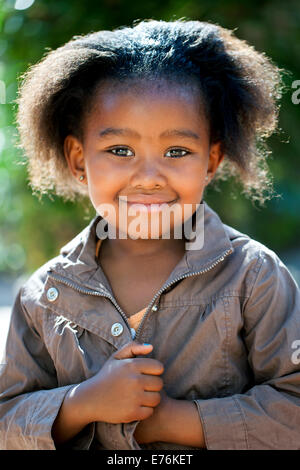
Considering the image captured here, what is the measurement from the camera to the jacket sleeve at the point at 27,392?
1.71 m

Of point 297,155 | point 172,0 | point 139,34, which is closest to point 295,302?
point 139,34

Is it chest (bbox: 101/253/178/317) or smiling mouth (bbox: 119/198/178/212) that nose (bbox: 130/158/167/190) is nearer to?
smiling mouth (bbox: 119/198/178/212)

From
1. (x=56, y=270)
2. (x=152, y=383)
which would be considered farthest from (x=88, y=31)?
(x=152, y=383)

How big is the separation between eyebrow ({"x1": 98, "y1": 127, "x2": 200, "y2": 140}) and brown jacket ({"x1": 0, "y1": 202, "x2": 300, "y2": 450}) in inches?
11.9

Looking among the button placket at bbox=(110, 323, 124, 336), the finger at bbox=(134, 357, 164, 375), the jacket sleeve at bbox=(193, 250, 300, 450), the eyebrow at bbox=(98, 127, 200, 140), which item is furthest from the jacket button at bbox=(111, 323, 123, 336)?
the eyebrow at bbox=(98, 127, 200, 140)

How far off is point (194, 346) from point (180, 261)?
257mm

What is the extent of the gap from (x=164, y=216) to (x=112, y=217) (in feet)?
0.55

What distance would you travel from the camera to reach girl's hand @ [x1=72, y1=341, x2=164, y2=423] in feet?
5.32

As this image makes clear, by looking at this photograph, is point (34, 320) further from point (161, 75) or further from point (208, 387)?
point (161, 75)

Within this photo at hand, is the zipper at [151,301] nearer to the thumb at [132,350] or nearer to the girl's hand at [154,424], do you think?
the thumb at [132,350]

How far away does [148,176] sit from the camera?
5.71ft

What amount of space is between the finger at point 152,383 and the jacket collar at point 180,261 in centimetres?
29

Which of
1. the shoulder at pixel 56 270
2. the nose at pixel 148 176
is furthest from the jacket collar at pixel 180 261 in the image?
the nose at pixel 148 176

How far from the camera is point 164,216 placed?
1837mm
